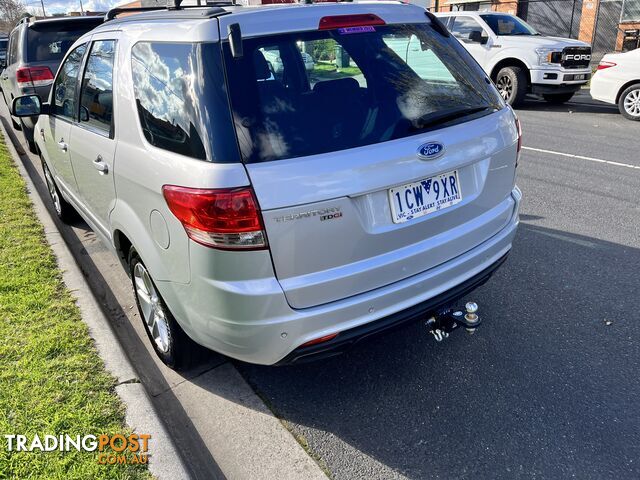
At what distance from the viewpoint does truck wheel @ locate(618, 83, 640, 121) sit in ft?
32.7

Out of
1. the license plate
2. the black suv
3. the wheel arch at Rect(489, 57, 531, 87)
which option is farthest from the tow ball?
the wheel arch at Rect(489, 57, 531, 87)

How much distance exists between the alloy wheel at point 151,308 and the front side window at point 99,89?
33.9 inches

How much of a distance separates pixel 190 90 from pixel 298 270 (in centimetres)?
90

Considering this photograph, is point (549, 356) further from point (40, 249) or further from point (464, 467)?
point (40, 249)

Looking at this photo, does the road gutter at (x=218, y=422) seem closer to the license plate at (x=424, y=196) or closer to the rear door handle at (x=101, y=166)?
the rear door handle at (x=101, y=166)

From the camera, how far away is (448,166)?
254 cm

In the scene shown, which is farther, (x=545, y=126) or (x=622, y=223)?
(x=545, y=126)

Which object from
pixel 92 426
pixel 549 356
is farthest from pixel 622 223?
pixel 92 426

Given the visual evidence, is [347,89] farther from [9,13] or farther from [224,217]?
[9,13]

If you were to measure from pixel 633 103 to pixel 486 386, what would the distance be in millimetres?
9356

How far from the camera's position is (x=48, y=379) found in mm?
2918

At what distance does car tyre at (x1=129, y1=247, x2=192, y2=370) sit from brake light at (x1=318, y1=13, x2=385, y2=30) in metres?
1.54

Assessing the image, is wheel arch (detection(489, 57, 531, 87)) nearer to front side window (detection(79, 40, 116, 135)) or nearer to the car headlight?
the car headlight

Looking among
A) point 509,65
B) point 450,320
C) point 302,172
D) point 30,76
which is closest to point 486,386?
point 450,320
